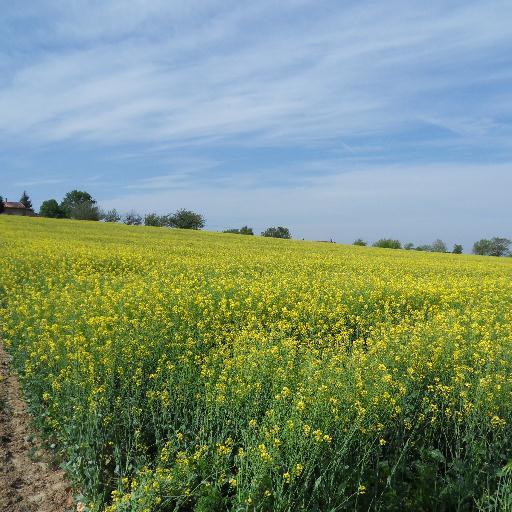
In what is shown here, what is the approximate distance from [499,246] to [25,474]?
9607cm

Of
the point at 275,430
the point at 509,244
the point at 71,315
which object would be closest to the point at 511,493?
the point at 275,430

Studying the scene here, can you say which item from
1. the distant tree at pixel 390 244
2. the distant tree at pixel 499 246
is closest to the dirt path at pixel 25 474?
the distant tree at pixel 390 244

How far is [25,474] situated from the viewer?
199 inches

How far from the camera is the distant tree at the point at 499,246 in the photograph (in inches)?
3460

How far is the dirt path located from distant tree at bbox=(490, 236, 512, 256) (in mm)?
92369

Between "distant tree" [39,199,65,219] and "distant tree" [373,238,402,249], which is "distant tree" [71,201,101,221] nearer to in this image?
"distant tree" [39,199,65,219]

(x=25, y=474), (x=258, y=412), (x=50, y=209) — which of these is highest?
(x=50, y=209)

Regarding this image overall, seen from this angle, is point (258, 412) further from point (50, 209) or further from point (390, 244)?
point (50, 209)

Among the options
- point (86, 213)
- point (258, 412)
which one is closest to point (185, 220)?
point (86, 213)

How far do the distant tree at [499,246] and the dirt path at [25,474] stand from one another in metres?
92.4

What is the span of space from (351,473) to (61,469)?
296cm

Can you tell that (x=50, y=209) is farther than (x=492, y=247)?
Yes

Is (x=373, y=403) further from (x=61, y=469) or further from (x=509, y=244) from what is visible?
(x=509, y=244)

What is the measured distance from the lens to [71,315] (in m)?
8.56
